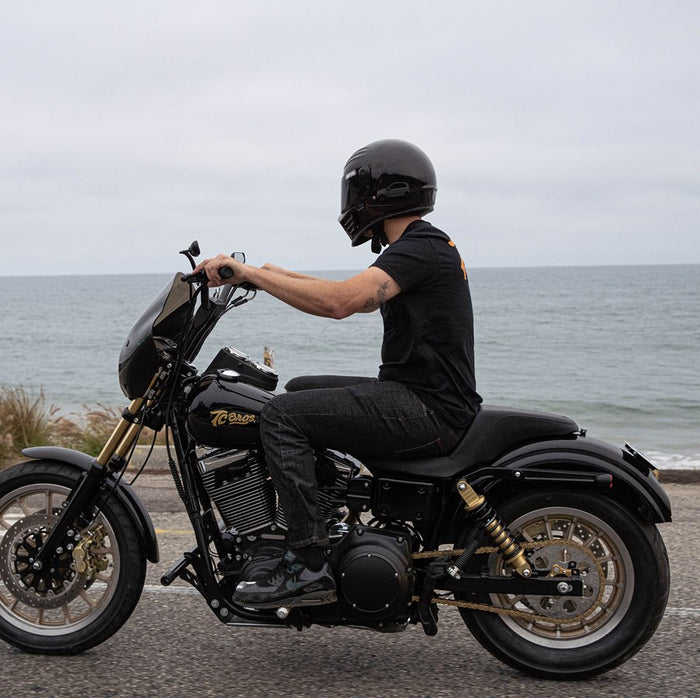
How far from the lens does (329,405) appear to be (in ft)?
12.1

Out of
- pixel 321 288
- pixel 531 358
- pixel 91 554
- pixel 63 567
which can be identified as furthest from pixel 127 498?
pixel 531 358

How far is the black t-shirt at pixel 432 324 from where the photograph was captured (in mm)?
3666

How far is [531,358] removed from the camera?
32812mm

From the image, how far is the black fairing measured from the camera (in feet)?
12.4

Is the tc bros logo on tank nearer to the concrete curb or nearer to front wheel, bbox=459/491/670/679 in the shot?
front wheel, bbox=459/491/670/679

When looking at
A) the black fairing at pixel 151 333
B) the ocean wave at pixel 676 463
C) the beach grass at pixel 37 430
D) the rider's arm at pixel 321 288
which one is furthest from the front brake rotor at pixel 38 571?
the ocean wave at pixel 676 463

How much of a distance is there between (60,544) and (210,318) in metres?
1.17

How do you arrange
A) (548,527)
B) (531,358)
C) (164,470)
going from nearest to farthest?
1. (548,527)
2. (164,470)
3. (531,358)

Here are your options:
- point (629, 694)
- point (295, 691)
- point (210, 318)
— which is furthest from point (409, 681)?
point (210, 318)

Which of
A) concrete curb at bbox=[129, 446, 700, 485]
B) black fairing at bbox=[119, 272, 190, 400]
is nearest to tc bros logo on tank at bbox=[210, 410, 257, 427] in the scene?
black fairing at bbox=[119, 272, 190, 400]

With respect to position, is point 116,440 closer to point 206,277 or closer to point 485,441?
point 206,277

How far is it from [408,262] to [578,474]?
1.07 meters

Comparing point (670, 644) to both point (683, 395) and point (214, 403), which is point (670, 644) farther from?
point (683, 395)

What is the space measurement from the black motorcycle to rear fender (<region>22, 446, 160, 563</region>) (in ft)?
0.40
